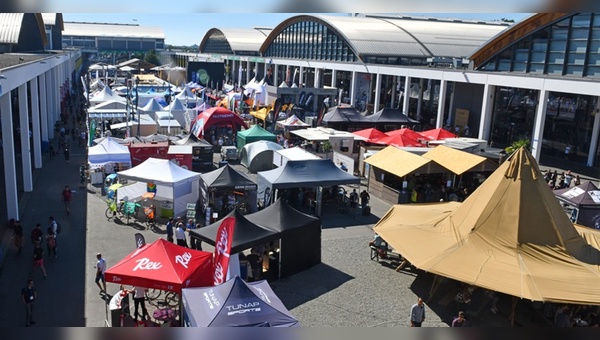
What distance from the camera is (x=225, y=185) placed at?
635 inches

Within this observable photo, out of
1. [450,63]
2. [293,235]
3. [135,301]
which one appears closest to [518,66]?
[450,63]

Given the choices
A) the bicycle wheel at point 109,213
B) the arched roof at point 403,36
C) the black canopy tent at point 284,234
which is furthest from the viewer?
the arched roof at point 403,36

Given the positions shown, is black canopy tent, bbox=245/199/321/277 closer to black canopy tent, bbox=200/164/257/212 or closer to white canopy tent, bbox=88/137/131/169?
black canopy tent, bbox=200/164/257/212

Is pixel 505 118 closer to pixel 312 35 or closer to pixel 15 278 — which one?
pixel 312 35

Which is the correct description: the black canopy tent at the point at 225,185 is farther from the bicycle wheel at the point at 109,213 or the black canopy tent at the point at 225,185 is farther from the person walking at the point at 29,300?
the person walking at the point at 29,300

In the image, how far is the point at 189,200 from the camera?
1667cm

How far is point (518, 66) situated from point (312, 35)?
27.4m

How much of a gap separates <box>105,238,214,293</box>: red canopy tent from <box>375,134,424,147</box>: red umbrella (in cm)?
1506

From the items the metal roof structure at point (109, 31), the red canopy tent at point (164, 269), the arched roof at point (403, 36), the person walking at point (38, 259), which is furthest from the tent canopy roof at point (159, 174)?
the metal roof structure at point (109, 31)

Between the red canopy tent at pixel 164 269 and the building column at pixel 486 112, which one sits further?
the building column at pixel 486 112

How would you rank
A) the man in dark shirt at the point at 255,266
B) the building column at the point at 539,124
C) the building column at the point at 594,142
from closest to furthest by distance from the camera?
the man in dark shirt at the point at 255,266
the building column at the point at 539,124
the building column at the point at 594,142

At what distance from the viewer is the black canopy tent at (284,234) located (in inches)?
460

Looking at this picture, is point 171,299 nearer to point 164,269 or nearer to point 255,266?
point 164,269

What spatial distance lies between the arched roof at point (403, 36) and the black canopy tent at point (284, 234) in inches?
1393
